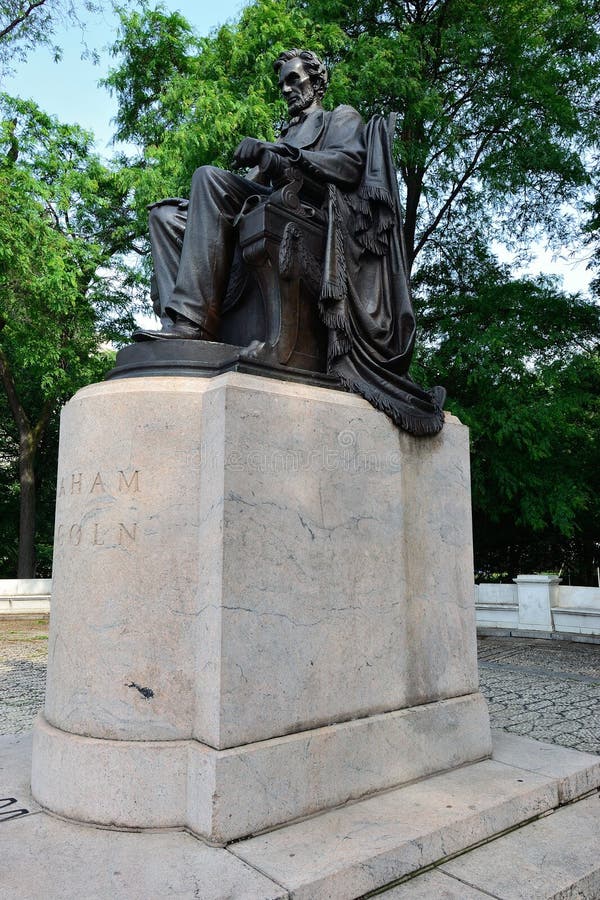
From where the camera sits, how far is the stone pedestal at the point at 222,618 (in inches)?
105

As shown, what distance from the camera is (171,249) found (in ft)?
12.9

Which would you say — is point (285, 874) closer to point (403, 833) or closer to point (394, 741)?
point (403, 833)

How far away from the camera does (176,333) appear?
11.2 ft

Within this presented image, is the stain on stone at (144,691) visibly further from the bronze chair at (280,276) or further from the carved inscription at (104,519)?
the bronze chair at (280,276)

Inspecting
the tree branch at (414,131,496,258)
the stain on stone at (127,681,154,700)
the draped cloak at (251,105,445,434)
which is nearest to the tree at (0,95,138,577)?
the tree branch at (414,131,496,258)

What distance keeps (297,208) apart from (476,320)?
381 inches

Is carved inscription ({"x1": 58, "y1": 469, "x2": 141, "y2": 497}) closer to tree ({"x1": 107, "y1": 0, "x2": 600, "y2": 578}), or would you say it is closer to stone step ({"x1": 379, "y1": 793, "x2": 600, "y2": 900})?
stone step ({"x1": 379, "y1": 793, "x2": 600, "y2": 900})

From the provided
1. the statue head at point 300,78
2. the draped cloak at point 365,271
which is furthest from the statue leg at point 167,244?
the statue head at point 300,78

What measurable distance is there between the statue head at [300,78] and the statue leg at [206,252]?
A: 1148mm

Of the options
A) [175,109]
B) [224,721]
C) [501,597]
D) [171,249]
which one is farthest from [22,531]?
[224,721]

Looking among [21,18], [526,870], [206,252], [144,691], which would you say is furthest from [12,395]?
[526,870]

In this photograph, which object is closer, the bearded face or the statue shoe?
the statue shoe

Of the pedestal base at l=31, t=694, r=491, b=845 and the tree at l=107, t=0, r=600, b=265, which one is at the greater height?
the tree at l=107, t=0, r=600, b=265

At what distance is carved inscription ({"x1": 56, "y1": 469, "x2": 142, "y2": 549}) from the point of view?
2885 mm
